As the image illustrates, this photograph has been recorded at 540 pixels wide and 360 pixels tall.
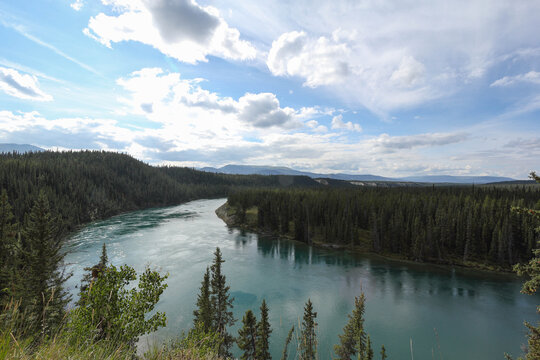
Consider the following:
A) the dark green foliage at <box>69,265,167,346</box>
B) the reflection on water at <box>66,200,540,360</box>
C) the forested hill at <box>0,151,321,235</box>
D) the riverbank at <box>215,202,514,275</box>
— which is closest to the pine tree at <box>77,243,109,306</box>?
the dark green foliage at <box>69,265,167,346</box>

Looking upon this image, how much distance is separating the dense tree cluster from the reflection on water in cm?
741

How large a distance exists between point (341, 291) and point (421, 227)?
40.2 metres

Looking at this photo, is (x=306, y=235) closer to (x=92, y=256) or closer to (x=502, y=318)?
(x=502, y=318)

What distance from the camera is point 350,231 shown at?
8144 cm

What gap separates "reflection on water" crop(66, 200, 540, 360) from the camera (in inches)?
1362

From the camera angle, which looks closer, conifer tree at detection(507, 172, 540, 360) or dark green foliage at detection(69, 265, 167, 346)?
dark green foliage at detection(69, 265, 167, 346)

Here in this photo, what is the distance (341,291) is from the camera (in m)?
47.9

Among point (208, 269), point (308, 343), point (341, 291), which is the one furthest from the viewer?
point (341, 291)

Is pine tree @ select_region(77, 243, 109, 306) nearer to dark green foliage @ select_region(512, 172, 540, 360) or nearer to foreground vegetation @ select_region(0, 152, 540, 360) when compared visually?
foreground vegetation @ select_region(0, 152, 540, 360)

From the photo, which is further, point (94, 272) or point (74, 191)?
point (74, 191)

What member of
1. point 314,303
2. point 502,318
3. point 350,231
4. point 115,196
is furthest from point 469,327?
point 115,196

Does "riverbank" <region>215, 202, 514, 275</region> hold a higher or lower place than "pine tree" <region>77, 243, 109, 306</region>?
lower

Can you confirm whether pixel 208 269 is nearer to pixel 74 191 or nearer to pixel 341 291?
pixel 341 291

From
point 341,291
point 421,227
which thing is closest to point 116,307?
point 341,291
